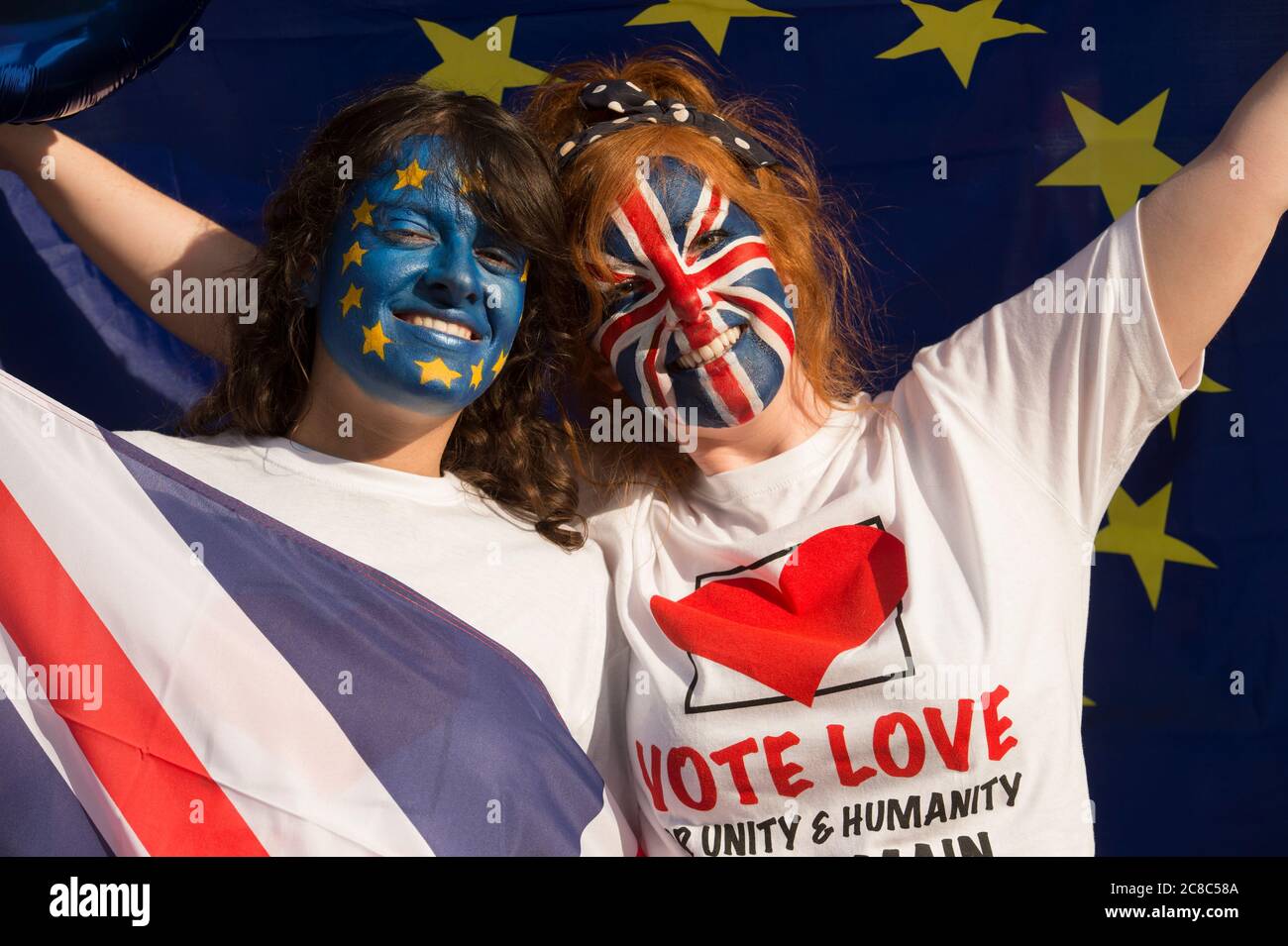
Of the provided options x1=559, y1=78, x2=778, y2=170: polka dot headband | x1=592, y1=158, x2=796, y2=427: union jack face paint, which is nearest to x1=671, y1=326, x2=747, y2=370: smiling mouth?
x1=592, y1=158, x2=796, y2=427: union jack face paint

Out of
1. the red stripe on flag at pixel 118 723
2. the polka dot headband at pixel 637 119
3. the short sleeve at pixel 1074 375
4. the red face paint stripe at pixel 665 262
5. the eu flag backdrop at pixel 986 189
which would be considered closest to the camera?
the red stripe on flag at pixel 118 723

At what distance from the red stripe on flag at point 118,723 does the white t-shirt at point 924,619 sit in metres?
0.75

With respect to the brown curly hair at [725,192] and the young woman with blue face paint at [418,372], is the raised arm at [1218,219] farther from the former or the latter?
the young woman with blue face paint at [418,372]

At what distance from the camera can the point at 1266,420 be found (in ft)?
9.46

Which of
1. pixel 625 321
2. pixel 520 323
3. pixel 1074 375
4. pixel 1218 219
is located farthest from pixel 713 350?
pixel 1218 219

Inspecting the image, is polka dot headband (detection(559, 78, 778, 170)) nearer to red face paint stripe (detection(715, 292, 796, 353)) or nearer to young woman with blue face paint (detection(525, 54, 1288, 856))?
young woman with blue face paint (detection(525, 54, 1288, 856))

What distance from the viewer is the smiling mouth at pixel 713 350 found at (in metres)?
2.39

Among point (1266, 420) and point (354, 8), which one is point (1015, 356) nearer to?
point (1266, 420)

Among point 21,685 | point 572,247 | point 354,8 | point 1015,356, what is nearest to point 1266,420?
point 1015,356

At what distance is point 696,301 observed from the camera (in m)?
2.36

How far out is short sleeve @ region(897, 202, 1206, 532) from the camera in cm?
226

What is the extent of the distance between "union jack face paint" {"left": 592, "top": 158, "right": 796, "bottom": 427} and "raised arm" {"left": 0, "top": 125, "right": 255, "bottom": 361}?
858mm

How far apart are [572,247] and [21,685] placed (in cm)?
123

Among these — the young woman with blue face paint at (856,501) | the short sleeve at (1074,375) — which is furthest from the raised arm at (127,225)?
the short sleeve at (1074,375)
